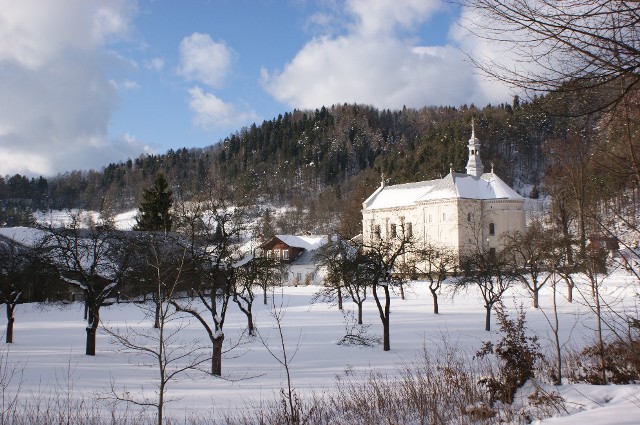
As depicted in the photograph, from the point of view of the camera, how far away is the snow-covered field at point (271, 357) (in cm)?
1113

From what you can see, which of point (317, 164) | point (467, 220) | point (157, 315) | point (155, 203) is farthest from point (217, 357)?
point (317, 164)

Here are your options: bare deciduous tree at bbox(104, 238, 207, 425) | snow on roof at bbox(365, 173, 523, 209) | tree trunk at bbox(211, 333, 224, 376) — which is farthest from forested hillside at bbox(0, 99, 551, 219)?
tree trunk at bbox(211, 333, 224, 376)

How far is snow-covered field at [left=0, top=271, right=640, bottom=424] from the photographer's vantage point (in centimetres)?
1113

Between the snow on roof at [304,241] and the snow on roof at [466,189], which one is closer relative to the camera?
the snow on roof at [466,189]

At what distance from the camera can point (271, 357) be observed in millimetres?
20516

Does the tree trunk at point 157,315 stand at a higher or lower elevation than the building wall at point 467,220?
lower

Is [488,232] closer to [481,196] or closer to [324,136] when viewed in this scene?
[481,196]

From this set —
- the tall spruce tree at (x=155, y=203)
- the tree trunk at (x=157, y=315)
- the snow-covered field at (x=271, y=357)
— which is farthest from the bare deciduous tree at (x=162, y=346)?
the tall spruce tree at (x=155, y=203)

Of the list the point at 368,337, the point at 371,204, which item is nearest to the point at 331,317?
the point at 368,337

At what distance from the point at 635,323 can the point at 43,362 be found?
17.8m

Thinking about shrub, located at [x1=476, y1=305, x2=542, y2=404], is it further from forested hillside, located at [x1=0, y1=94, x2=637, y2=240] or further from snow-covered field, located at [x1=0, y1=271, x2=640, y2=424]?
forested hillside, located at [x1=0, y1=94, x2=637, y2=240]

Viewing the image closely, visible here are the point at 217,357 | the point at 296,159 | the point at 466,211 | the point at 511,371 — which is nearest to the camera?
the point at 511,371

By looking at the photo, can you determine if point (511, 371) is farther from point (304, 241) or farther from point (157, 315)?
point (304, 241)

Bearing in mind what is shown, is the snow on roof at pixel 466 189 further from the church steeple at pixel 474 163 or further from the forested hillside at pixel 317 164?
the forested hillside at pixel 317 164
